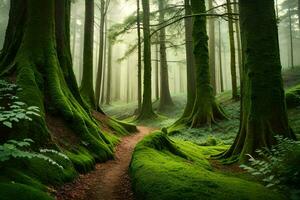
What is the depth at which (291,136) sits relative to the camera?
742 centimetres

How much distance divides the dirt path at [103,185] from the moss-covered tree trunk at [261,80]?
2.99 m

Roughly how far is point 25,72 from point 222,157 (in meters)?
5.67

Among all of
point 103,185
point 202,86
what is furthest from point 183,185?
point 202,86

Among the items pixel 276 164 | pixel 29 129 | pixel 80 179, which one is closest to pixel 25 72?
pixel 29 129

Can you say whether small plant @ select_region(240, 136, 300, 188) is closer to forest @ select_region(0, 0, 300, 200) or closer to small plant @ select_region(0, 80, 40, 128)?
forest @ select_region(0, 0, 300, 200)

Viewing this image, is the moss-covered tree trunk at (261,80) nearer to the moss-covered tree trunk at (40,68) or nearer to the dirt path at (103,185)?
the dirt path at (103,185)

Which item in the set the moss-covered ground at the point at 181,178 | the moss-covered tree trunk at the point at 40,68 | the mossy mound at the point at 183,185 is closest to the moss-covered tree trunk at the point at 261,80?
the moss-covered ground at the point at 181,178

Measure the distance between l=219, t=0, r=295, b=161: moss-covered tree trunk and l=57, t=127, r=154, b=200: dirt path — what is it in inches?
118

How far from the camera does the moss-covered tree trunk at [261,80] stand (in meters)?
7.29

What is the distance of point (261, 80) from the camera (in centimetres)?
741

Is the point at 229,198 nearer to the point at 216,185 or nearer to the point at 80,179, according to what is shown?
the point at 216,185

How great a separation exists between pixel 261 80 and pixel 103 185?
4.32 m

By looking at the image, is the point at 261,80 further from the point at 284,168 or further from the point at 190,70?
the point at 190,70

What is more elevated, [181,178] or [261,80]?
[261,80]
